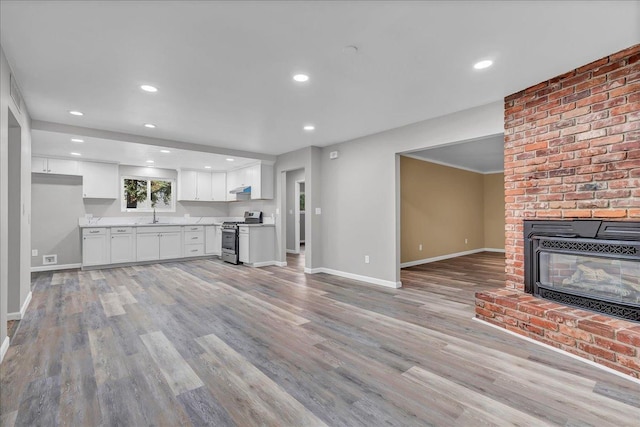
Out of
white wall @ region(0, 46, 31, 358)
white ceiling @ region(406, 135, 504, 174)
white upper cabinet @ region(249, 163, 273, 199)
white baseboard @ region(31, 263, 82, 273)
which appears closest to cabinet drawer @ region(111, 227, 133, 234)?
white baseboard @ region(31, 263, 82, 273)

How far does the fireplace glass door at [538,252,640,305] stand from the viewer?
2.34 metres

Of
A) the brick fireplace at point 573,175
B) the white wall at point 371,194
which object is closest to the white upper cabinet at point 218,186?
the white wall at point 371,194

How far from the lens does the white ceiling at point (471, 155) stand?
5.29 m

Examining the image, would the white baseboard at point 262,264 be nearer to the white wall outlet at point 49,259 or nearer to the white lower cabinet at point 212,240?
the white lower cabinet at point 212,240

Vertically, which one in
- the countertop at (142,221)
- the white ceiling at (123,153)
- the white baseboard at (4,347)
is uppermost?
the white ceiling at (123,153)

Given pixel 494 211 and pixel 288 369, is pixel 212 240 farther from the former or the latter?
pixel 494 211

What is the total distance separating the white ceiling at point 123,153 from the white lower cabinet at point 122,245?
1.47 m

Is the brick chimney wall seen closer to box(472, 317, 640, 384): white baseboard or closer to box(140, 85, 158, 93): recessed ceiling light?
box(472, 317, 640, 384): white baseboard

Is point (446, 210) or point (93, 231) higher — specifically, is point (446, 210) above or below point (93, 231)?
above

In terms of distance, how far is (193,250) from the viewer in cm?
705

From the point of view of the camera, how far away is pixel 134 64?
8.17ft

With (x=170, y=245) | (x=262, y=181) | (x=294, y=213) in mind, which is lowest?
(x=170, y=245)

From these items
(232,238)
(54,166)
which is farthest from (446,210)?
(54,166)

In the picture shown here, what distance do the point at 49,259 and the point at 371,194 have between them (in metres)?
6.25
